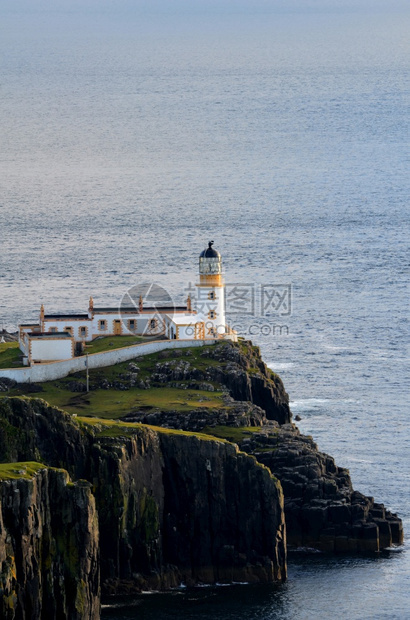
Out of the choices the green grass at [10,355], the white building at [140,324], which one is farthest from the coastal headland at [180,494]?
the green grass at [10,355]

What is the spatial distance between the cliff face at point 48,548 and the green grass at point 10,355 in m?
43.5

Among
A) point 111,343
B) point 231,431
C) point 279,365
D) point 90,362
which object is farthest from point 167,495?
point 279,365

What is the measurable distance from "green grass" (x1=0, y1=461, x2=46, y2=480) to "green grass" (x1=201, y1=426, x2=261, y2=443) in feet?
90.4

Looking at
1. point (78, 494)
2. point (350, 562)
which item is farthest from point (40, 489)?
point (350, 562)

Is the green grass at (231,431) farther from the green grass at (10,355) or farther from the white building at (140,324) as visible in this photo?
the green grass at (10,355)

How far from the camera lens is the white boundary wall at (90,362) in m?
156

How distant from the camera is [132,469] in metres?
132

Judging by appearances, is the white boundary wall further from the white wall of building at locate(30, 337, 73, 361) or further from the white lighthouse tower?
the white lighthouse tower

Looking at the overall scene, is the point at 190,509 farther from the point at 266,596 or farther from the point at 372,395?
the point at 372,395

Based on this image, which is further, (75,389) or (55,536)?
(75,389)

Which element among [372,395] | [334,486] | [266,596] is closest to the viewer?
[266,596]

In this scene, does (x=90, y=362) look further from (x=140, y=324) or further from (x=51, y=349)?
(x=140, y=324)

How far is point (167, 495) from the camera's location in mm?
133875

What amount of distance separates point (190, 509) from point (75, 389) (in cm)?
2444
